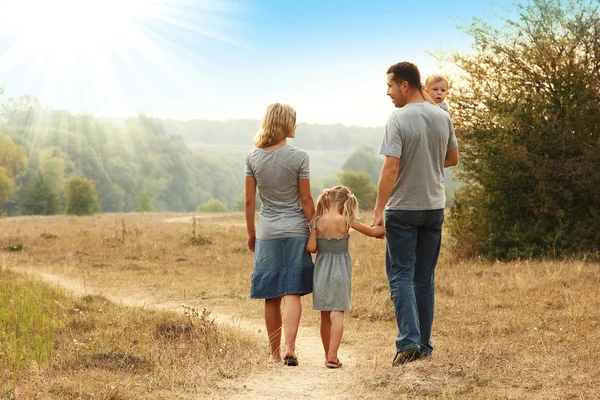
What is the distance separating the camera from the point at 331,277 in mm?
6625

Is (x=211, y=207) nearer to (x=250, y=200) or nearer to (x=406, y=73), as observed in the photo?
(x=250, y=200)

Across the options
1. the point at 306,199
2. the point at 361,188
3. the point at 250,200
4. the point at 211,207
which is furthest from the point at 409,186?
the point at 211,207

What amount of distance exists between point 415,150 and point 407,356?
182cm

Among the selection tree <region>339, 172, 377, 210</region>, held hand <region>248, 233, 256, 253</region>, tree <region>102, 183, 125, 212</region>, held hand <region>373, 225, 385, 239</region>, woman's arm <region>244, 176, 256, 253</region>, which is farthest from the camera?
tree <region>102, 183, 125, 212</region>

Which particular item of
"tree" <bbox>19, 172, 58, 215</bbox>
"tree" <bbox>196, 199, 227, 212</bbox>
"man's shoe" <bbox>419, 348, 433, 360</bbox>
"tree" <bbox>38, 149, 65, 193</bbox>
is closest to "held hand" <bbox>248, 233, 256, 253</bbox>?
"man's shoe" <bbox>419, 348, 433, 360</bbox>

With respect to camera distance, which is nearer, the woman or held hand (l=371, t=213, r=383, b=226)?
held hand (l=371, t=213, r=383, b=226)

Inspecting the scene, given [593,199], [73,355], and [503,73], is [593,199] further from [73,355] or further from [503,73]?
[73,355]

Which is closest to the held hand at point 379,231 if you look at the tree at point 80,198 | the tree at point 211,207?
the tree at point 80,198

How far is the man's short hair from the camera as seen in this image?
6.32 meters

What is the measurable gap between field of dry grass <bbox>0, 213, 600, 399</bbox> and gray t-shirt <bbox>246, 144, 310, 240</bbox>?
4.22 feet

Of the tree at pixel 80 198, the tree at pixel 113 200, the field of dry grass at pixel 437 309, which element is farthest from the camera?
the tree at pixel 113 200

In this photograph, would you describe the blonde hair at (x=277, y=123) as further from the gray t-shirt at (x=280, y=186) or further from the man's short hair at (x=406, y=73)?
the man's short hair at (x=406, y=73)

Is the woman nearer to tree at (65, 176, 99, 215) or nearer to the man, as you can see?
the man

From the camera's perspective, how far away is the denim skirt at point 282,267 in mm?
6551
